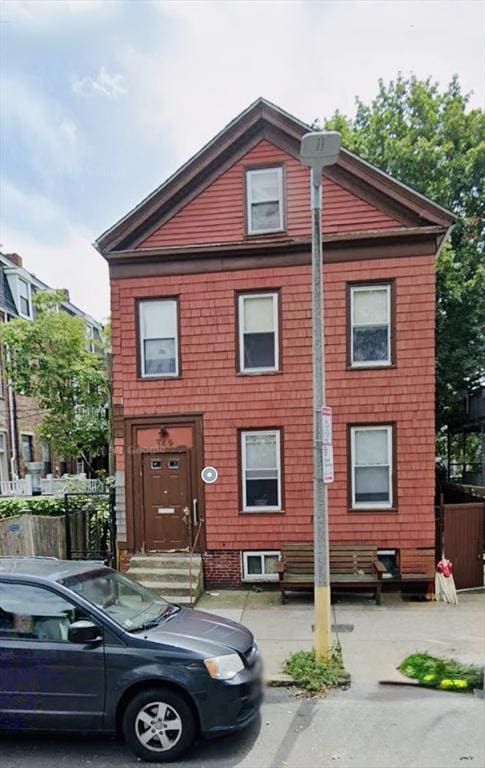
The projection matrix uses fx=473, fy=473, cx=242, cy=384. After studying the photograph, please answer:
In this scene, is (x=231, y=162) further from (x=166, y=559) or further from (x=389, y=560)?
(x=389, y=560)

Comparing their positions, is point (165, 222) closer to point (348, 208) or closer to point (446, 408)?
point (348, 208)

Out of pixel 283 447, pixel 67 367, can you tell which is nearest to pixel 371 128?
pixel 283 447

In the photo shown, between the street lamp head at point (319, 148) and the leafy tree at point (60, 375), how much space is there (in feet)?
48.1

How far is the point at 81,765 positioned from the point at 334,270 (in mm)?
7988

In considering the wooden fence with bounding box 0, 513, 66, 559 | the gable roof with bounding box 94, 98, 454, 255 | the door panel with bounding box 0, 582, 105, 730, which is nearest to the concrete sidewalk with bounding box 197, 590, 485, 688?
the door panel with bounding box 0, 582, 105, 730

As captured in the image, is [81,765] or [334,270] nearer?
[81,765]

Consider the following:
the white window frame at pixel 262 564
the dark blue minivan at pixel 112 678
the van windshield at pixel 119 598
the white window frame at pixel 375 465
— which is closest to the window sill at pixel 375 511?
the white window frame at pixel 375 465

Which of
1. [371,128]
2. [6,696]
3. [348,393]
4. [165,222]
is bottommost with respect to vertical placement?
[6,696]

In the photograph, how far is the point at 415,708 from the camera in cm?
475

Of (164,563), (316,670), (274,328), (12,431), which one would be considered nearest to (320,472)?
(316,670)

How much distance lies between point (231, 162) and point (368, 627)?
8562 mm

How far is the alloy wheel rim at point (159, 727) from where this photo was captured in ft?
13.0

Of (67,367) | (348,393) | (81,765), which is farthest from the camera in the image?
(67,367)

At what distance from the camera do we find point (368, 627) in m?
6.95
